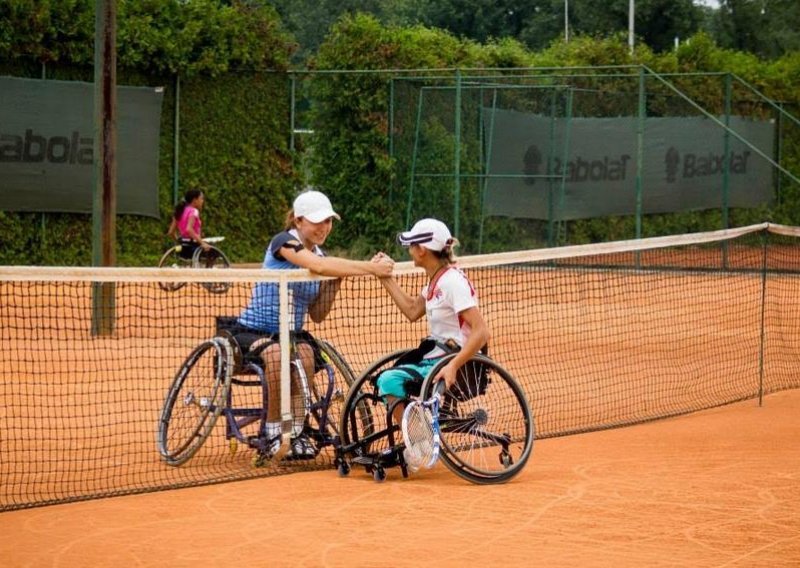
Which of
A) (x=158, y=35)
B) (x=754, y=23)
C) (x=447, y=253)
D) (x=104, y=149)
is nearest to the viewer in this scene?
(x=447, y=253)

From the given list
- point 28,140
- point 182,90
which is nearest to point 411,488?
point 28,140

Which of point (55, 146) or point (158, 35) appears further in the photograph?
point (158, 35)

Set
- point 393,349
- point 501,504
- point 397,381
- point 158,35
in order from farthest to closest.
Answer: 1. point 158,35
2. point 393,349
3. point 397,381
4. point 501,504

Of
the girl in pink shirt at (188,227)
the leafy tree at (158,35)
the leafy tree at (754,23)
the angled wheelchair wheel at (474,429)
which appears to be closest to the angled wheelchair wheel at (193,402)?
the angled wheelchair wheel at (474,429)

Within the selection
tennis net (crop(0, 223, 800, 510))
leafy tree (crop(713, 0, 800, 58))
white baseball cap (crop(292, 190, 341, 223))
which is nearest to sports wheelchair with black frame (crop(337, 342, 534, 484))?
tennis net (crop(0, 223, 800, 510))

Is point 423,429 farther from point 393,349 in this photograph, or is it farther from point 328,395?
point 393,349

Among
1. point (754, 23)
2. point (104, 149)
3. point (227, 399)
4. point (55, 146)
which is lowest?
point (227, 399)

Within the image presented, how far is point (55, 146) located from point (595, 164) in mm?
7559

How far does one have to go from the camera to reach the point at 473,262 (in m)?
8.59

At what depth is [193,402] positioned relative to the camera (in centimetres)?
800

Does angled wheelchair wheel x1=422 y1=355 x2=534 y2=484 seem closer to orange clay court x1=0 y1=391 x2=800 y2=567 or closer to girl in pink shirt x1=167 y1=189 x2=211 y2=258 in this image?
orange clay court x1=0 y1=391 x2=800 y2=567

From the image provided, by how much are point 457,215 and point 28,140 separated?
5.66 metres

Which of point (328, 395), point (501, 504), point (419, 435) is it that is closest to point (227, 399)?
point (328, 395)

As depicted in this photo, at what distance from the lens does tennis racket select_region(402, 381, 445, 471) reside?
7312 millimetres
